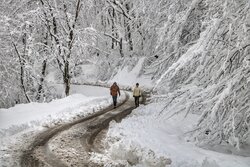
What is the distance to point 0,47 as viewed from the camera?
965 inches

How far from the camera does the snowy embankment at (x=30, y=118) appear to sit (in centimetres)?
1327

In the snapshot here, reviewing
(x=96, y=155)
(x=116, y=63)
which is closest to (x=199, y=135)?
(x=96, y=155)

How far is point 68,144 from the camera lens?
13711 mm

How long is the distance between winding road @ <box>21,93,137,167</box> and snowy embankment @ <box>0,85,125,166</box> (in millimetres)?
479

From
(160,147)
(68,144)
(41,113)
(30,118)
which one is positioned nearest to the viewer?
(160,147)

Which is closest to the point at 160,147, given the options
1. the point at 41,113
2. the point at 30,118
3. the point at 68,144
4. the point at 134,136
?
the point at 134,136

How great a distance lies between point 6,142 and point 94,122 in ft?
17.4

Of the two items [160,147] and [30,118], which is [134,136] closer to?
[160,147]

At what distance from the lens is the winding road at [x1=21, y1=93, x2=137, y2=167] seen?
37.7 ft

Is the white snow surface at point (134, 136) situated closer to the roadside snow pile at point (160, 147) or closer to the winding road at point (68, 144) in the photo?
the roadside snow pile at point (160, 147)

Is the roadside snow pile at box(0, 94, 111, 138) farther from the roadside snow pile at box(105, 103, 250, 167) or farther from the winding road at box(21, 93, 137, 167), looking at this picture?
the roadside snow pile at box(105, 103, 250, 167)

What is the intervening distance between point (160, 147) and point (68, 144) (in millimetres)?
3684

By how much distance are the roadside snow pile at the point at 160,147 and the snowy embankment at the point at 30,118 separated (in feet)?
10.2

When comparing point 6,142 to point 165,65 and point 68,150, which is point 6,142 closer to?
point 68,150
